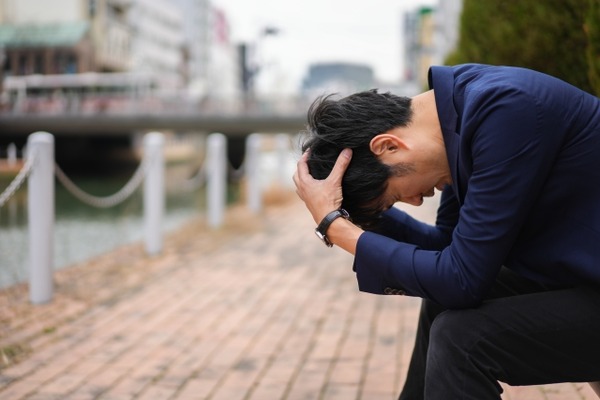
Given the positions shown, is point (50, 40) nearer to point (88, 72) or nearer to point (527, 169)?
point (88, 72)

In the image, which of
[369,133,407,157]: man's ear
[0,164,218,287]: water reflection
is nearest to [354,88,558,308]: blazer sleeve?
[369,133,407,157]: man's ear

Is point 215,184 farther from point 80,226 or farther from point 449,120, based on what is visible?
point 449,120

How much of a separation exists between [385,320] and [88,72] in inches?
2405

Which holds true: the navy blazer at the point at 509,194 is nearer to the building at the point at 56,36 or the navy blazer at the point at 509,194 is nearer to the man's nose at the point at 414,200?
the man's nose at the point at 414,200

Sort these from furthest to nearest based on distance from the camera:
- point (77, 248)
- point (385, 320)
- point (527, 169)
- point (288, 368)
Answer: point (77, 248), point (385, 320), point (288, 368), point (527, 169)

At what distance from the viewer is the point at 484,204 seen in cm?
165

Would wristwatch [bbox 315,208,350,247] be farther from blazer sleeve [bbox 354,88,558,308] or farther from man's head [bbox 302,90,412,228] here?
blazer sleeve [bbox 354,88,558,308]

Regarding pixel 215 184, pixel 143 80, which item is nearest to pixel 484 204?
pixel 215 184

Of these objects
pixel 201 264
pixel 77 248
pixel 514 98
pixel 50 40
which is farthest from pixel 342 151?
pixel 50 40

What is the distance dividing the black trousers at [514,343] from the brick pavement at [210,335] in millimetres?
1214

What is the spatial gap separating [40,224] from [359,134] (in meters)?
3.70

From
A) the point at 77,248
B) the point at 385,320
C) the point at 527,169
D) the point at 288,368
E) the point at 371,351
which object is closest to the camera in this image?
the point at 527,169

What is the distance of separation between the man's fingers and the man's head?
2 cm

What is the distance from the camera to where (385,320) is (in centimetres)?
443
